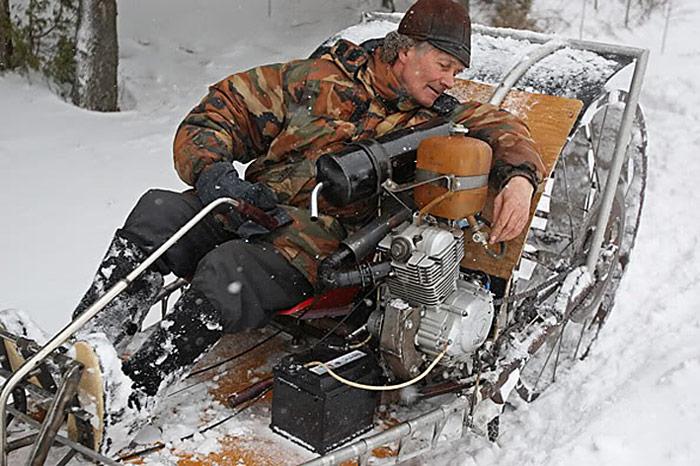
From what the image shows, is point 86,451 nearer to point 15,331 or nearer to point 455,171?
point 15,331

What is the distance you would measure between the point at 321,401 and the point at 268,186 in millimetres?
854

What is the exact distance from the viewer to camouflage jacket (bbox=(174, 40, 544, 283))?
128 inches

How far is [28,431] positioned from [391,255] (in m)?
1.30

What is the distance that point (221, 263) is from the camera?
3002 millimetres

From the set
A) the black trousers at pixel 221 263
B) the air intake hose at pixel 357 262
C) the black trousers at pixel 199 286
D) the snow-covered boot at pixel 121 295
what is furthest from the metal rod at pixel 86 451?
the air intake hose at pixel 357 262

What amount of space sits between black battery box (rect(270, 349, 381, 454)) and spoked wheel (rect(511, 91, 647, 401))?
108 cm

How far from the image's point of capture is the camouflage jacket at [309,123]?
3.26 metres

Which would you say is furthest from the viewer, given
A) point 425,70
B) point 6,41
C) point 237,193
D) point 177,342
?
point 6,41

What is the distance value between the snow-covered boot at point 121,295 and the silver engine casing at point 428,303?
80cm

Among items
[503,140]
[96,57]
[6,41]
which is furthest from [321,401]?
[6,41]

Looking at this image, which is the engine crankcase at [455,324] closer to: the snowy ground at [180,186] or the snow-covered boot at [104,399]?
the snowy ground at [180,186]

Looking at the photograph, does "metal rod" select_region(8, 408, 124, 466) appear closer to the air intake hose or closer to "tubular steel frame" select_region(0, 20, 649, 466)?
"tubular steel frame" select_region(0, 20, 649, 466)

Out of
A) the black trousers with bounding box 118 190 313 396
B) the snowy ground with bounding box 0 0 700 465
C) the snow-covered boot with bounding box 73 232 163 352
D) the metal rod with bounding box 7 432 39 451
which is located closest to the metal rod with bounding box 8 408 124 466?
the metal rod with bounding box 7 432 39 451

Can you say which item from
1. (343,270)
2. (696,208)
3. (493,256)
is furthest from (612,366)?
(696,208)
